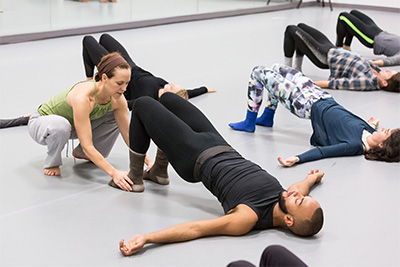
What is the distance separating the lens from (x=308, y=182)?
3.18 metres

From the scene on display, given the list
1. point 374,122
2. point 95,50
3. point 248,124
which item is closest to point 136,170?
point 248,124

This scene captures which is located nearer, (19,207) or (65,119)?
(19,207)

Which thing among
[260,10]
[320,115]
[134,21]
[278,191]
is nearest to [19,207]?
[278,191]

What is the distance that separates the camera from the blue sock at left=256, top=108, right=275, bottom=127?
14.1 ft

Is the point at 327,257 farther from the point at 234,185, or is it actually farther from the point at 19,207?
the point at 19,207

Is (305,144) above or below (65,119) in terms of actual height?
below

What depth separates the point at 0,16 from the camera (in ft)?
21.9

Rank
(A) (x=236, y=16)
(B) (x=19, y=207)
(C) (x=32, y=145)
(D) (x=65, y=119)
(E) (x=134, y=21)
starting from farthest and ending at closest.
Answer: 1. (A) (x=236, y=16)
2. (E) (x=134, y=21)
3. (C) (x=32, y=145)
4. (D) (x=65, y=119)
5. (B) (x=19, y=207)

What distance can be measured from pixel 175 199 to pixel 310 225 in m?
0.77

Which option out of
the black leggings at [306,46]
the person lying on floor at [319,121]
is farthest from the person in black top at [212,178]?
the black leggings at [306,46]

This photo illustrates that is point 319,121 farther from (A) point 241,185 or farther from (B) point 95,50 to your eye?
(B) point 95,50

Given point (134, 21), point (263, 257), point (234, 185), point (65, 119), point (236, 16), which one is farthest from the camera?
point (236, 16)

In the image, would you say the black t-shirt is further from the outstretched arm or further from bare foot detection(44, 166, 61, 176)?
bare foot detection(44, 166, 61, 176)

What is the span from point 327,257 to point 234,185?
1.69ft
